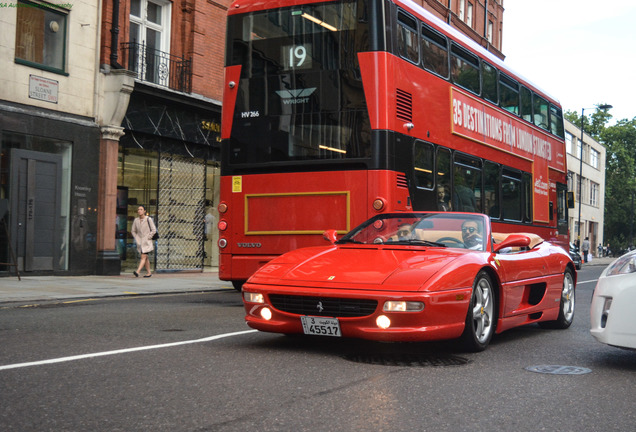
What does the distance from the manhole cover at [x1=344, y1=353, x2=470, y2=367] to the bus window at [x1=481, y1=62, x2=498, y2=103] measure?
887 cm

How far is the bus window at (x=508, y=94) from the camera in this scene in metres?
15.5

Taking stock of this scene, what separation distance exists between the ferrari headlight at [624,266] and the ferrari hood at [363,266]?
127 cm

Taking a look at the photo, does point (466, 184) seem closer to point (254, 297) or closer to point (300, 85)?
point (300, 85)

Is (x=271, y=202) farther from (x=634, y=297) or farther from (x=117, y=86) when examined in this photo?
(x=117, y=86)

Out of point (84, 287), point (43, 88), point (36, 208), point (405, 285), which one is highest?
point (43, 88)

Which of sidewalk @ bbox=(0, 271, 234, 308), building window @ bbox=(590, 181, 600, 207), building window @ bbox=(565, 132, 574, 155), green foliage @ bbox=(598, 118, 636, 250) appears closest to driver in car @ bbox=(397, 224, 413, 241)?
sidewalk @ bbox=(0, 271, 234, 308)

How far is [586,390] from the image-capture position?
5387mm

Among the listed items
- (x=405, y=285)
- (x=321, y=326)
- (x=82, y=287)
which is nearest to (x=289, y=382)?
(x=321, y=326)

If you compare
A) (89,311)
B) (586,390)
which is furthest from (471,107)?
(586,390)

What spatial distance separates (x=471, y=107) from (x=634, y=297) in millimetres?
8221

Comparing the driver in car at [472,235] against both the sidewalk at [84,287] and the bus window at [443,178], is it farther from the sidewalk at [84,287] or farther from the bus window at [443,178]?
the sidewalk at [84,287]

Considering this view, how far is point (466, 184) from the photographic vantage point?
13.7m

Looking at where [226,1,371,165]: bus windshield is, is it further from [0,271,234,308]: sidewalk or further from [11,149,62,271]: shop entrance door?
[11,149,62,271]: shop entrance door

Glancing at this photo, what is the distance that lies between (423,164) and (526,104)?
553 centimetres
